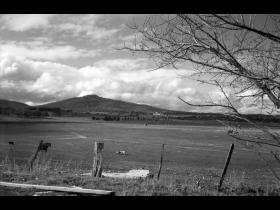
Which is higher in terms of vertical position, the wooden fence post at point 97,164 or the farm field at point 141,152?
the wooden fence post at point 97,164

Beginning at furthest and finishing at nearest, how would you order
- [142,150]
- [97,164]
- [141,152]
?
[142,150], [141,152], [97,164]

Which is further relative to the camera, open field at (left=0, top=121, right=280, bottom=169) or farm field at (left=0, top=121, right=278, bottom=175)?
open field at (left=0, top=121, right=280, bottom=169)

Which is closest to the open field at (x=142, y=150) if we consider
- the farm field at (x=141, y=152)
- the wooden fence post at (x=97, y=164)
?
the farm field at (x=141, y=152)

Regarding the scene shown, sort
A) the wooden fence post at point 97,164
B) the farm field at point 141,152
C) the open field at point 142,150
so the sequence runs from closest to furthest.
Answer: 1. the wooden fence post at point 97,164
2. the farm field at point 141,152
3. the open field at point 142,150

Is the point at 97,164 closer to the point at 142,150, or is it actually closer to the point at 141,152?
the point at 141,152

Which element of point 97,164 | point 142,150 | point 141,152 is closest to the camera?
point 97,164

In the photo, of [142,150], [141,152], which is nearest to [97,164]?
[141,152]

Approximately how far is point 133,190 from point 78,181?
255cm

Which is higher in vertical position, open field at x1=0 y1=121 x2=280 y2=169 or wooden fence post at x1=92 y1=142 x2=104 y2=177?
wooden fence post at x1=92 y1=142 x2=104 y2=177

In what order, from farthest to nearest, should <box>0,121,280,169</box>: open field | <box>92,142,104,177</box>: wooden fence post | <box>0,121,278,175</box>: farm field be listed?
<box>0,121,280,169</box>: open field < <box>0,121,278,175</box>: farm field < <box>92,142,104,177</box>: wooden fence post

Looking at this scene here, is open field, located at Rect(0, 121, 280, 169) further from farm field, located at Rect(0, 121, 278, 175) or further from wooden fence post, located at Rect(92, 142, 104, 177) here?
wooden fence post, located at Rect(92, 142, 104, 177)

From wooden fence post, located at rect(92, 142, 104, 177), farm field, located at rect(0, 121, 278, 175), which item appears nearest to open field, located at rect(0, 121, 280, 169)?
farm field, located at rect(0, 121, 278, 175)

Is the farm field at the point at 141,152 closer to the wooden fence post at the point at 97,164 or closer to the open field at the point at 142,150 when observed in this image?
the open field at the point at 142,150

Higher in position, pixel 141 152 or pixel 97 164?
pixel 97 164
